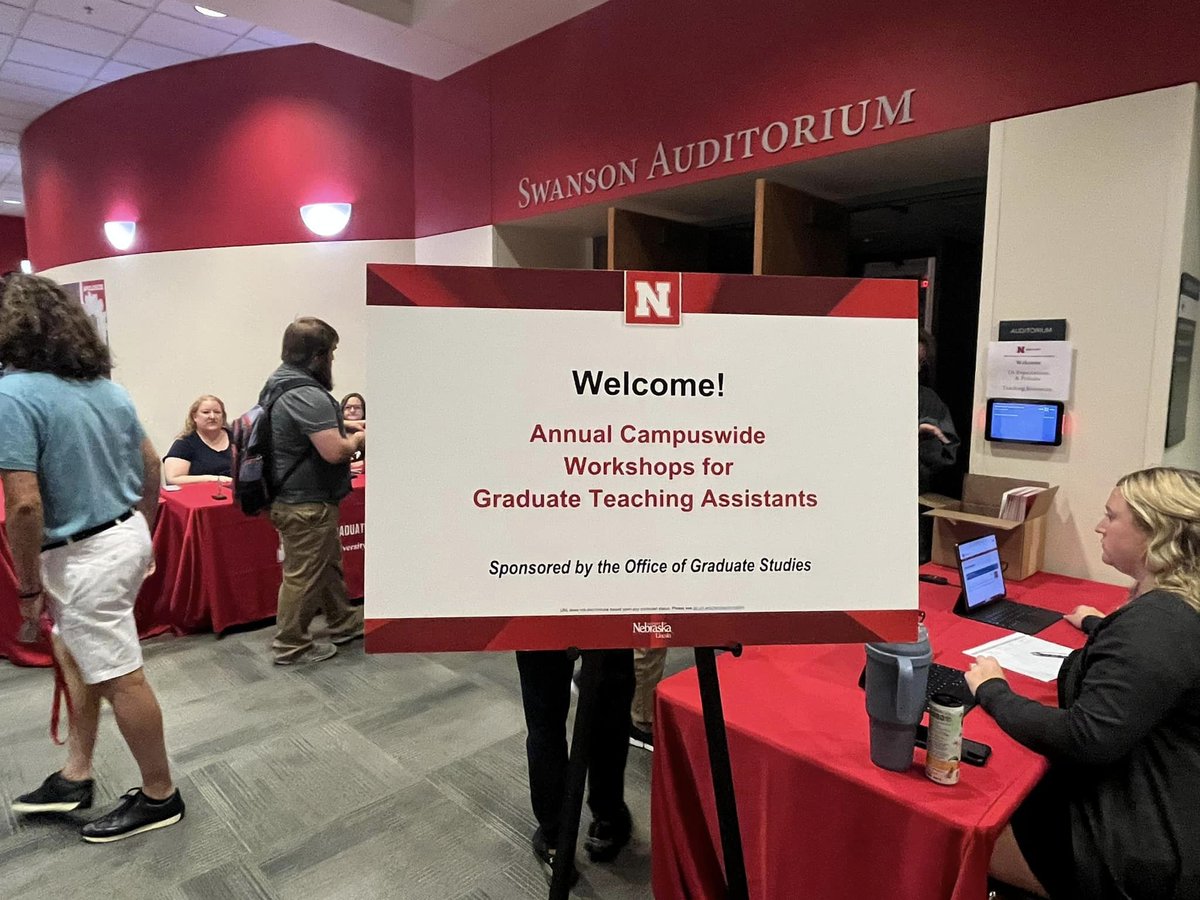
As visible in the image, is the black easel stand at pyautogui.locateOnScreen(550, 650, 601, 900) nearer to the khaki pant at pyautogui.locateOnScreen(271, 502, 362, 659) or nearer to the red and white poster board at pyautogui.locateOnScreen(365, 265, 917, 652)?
the red and white poster board at pyautogui.locateOnScreen(365, 265, 917, 652)

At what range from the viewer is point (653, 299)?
1.07 meters

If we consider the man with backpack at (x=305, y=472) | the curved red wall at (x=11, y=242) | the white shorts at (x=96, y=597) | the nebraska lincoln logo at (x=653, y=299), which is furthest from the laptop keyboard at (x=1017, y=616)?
the curved red wall at (x=11, y=242)

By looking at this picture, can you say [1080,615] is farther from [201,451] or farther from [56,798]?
[201,451]

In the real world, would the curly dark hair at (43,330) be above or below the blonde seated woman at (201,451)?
above

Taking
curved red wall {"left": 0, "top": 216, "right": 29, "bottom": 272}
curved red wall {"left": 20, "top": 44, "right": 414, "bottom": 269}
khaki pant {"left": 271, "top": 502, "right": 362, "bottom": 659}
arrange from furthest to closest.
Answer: curved red wall {"left": 0, "top": 216, "right": 29, "bottom": 272} < curved red wall {"left": 20, "top": 44, "right": 414, "bottom": 269} < khaki pant {"left": 271, "top": 502, "right": 362, "bottom": 659}

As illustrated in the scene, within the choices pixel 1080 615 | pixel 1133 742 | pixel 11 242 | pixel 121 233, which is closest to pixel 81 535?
pixel 1133 742

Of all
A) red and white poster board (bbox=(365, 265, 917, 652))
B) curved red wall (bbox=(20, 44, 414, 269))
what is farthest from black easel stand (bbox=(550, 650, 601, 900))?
curved red wall (bbox=(20, 44, 414, 269))

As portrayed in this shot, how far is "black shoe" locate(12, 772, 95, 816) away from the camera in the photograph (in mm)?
2195

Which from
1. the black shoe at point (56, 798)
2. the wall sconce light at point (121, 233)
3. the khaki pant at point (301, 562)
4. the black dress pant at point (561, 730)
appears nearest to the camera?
the black dress pant at point (561, 730)

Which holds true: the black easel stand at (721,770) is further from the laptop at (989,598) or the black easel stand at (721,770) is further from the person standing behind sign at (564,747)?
the laptop at (989,598)

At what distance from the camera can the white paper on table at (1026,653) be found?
5.54 feet

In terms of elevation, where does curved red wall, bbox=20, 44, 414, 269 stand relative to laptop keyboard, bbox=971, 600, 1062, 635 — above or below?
above

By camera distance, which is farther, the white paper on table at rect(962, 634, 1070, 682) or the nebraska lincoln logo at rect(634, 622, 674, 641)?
the white paper on table at rect(962, 634, 1070, 682)

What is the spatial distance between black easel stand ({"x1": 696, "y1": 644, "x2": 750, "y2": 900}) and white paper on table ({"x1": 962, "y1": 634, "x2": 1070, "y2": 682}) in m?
0.91
